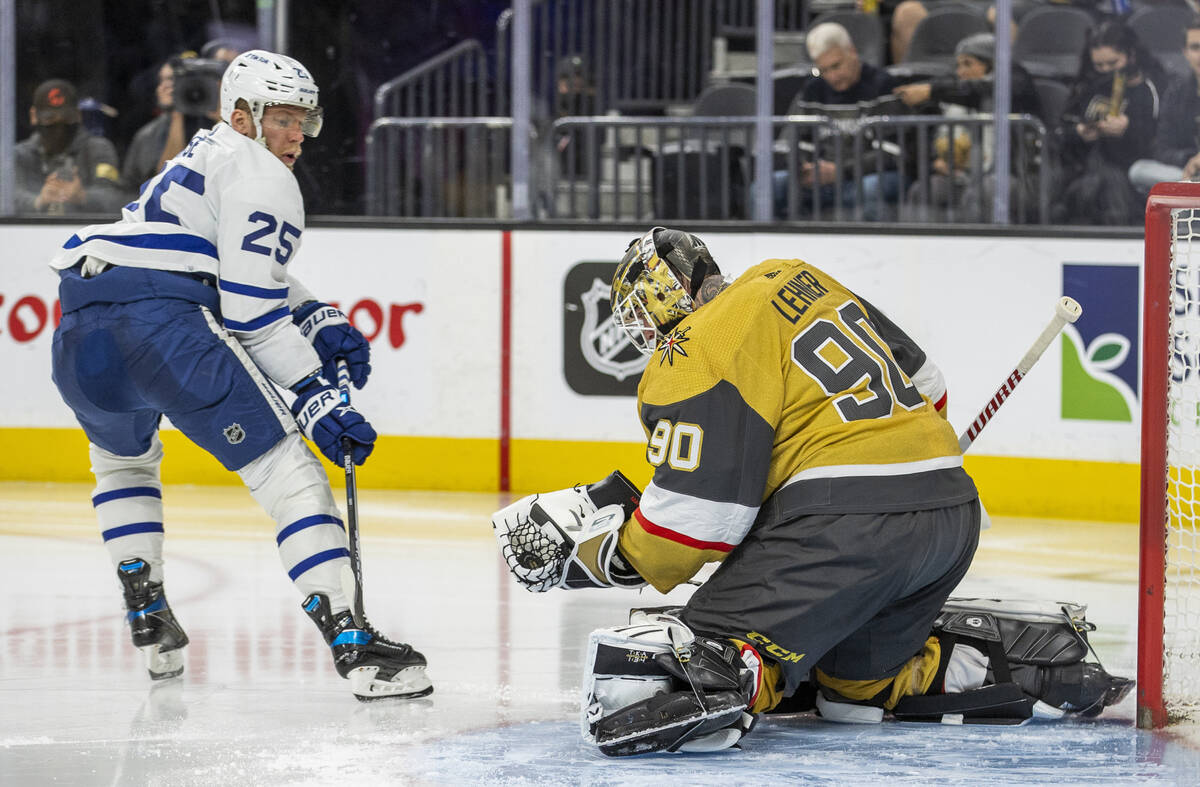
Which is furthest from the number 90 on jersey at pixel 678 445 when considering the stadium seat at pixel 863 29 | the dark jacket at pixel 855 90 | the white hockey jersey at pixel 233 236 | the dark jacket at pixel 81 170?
the dark jacket at pixel 81 170

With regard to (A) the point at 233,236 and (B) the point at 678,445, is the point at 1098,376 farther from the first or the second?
(A) the point at 233,236

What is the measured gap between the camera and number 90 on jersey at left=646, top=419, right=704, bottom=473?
2.75m

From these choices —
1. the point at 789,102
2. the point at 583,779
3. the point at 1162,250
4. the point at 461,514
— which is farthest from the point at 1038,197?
the point at 583,779

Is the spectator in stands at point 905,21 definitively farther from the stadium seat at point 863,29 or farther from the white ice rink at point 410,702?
the white ice rink at point 410,702

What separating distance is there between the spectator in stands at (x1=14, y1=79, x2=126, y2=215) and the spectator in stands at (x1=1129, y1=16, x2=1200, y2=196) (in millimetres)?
3845

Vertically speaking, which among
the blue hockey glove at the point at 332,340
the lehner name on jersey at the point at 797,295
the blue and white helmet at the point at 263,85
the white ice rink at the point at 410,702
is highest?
the blue and white helmet at the point at 263,85

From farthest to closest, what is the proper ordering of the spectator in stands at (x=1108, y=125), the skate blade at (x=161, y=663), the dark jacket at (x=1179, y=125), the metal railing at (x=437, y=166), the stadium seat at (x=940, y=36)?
1. the metal railing at (x=437, y=166)
2. the stadium seat at (x=940, y=36)
3. the spectator in stands at (x=1108, y=125)
4. the dark jacket at (x=1179, y=125)
5. the skate blade at (x=161, y=663)

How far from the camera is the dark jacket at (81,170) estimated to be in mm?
6516

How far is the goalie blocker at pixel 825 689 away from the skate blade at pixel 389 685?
1.78ft

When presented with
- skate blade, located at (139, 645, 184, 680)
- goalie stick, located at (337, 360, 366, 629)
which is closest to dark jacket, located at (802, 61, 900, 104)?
goalie stick, located at (337, 360, 366, 629)

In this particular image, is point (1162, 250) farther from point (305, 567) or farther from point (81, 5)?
point (81, 5)

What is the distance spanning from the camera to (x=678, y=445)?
2.77 metres

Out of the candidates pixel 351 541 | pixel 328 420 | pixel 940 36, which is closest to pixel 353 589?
pixel 351 541

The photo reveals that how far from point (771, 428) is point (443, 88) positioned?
14.1 ft
